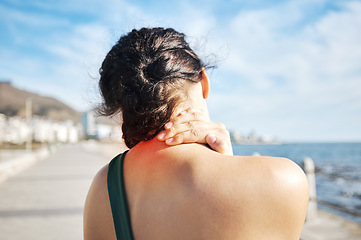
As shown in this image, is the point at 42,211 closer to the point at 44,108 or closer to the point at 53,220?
the point at 53,220

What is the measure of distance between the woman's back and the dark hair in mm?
187

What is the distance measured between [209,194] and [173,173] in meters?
0.15

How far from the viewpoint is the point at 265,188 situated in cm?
85

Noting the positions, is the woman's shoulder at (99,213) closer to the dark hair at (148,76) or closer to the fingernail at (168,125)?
the dark hair at (148,76)

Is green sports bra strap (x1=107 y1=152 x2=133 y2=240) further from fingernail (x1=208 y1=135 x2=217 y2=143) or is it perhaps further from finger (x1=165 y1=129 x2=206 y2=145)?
fingernail (x1=208 y1=135 x2=217 y2=143)

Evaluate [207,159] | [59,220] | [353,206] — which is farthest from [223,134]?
[353,206]

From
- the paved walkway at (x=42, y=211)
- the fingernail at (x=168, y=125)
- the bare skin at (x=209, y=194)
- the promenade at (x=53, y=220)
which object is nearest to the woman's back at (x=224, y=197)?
the bare skin at (x=209, y=194)

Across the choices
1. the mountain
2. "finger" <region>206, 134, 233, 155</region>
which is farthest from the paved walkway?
the mountain

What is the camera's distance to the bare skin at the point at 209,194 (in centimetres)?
86

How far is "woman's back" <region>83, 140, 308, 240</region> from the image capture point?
85 centimetres

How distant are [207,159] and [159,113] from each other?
0.92 ft

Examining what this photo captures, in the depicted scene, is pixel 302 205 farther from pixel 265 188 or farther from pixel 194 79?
pixel 194 79

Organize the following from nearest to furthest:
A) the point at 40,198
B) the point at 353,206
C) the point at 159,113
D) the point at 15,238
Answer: the point at 159,113 → the point at 15,238 → the point at 40,198 → the point at 353,206

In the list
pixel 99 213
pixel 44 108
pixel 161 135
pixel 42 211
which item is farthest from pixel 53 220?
pixel 44 108
